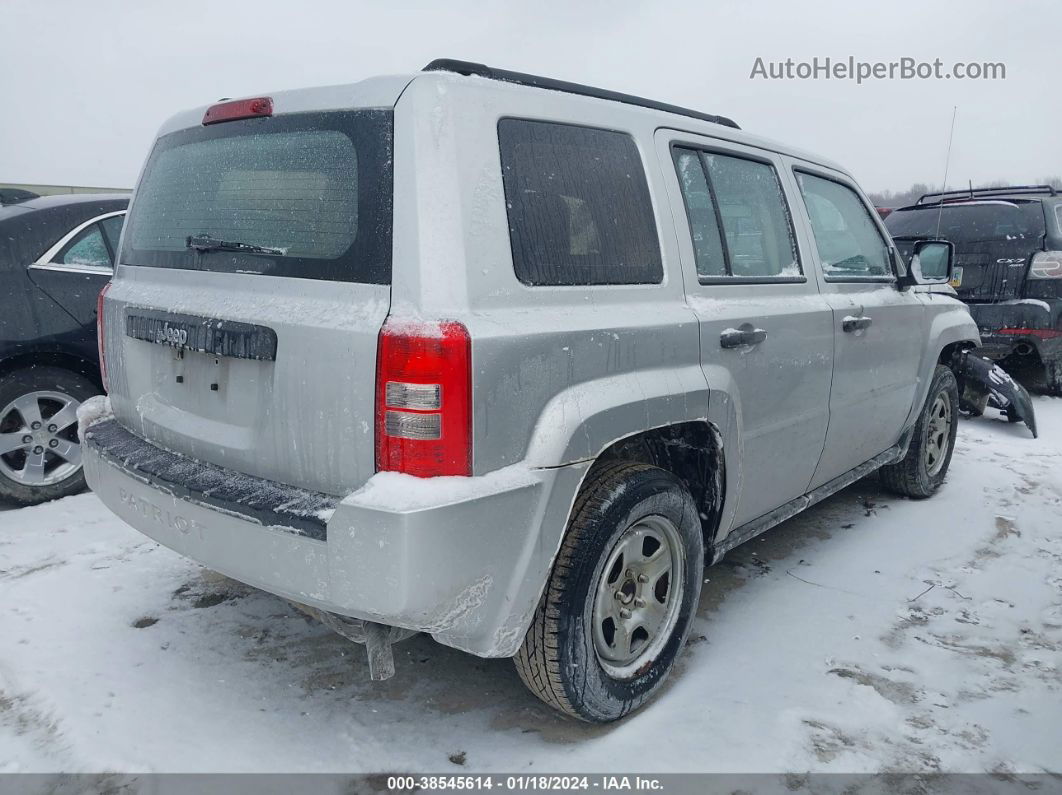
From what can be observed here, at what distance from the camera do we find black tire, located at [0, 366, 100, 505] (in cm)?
410

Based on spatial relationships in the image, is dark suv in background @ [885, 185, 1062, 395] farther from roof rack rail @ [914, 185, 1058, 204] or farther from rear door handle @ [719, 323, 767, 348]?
rear door handle @ [719, 323, 767, 348]

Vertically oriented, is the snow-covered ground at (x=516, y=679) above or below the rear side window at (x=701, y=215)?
below

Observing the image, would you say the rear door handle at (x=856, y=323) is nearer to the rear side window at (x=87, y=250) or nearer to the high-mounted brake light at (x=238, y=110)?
the high-mounted brake light at (x=238, y=110)

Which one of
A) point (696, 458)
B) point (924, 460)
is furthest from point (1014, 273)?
point (696, 458)

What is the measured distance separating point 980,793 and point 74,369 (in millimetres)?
4505

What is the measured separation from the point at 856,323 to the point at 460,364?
2276 mm

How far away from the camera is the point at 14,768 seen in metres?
2.23

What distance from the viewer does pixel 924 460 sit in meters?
4.69

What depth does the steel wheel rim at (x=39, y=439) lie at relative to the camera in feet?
13.6

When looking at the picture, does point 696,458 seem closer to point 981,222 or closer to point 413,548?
point 413,548

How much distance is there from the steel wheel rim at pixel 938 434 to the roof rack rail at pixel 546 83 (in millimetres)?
2629

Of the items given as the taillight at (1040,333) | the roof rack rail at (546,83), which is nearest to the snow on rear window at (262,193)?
the roof rack rail at (546,83)

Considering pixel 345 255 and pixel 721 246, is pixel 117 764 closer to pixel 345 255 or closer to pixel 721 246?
pixel 345 255

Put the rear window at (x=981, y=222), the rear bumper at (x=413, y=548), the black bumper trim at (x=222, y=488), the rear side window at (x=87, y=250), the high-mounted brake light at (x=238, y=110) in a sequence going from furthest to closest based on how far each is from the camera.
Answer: the rear window at (x=981, y=222) → the rear side window at (x=87, y=250) → the high-mounted brake light at (x=238, y=110) → the black bumper trim at (x=222, y=488) → the rear bumper at (x=413, y=548)
